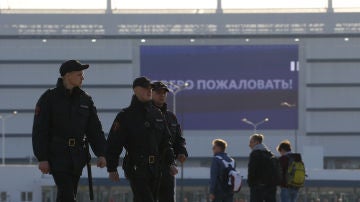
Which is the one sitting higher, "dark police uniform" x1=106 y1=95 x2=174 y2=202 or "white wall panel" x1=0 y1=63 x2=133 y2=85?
"white wall panel" x1=0 y1=63 x2=133 y2=85

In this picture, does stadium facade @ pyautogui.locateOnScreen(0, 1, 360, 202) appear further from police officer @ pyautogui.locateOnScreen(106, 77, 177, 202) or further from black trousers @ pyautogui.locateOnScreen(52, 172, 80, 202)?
black trousers @ pyautogui.locateOnScreen(52, 172, 80, 202)

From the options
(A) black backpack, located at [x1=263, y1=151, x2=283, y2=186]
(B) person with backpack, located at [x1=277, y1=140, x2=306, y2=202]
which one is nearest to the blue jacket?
(A) black backpack, located at [x1=263, y1=151, x2=283, y2=186]

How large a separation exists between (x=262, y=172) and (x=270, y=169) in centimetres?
12

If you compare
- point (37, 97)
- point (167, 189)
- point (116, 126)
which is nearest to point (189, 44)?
point (37, 97)

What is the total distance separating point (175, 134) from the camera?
14.2 metres

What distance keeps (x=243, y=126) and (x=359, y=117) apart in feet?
31.5

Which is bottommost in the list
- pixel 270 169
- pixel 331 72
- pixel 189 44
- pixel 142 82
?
pixel 270 169

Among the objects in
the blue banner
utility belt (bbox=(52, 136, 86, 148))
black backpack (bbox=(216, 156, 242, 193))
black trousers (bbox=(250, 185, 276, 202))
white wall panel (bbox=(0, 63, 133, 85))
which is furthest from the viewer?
the blue banner

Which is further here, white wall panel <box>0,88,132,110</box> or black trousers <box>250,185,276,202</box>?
white wall panel <box>0,88,132,110</box>

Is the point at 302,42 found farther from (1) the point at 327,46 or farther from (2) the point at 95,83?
(2) the point at 95,83

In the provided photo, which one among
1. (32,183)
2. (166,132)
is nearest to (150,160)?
(166,132)

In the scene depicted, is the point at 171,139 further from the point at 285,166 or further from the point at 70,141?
the point at 285,166

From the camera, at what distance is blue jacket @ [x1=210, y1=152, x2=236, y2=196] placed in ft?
59.8

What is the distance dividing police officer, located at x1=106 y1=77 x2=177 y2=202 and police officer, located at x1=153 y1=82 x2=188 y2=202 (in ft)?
1.17
